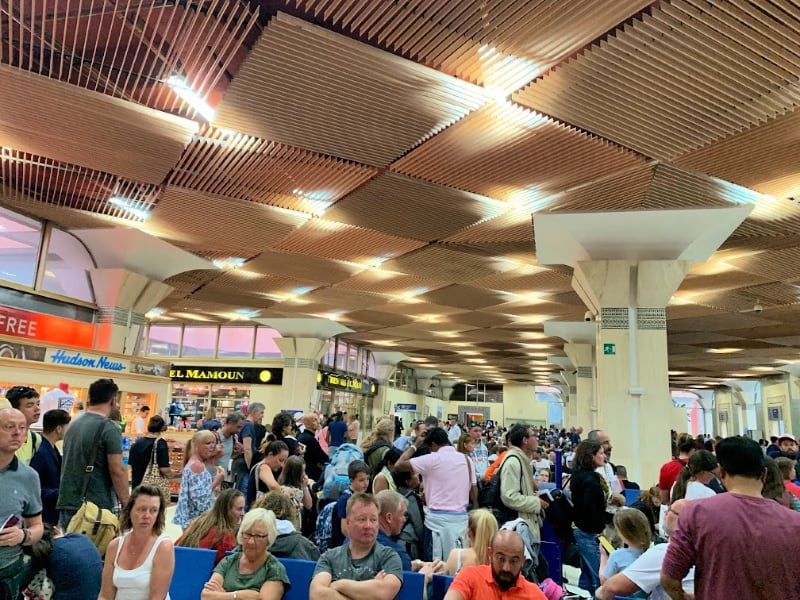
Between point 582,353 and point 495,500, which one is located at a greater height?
point 582,353

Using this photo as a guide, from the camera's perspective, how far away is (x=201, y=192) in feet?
24.1

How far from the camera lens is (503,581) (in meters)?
2.62

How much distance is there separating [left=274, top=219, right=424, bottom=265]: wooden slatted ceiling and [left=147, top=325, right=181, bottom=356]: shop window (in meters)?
12.9

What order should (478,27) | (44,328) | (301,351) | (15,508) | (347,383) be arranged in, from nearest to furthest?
1. (15,508)
2. (478,27)
3. (44,328)
4. (301,351)
5. (347,383)

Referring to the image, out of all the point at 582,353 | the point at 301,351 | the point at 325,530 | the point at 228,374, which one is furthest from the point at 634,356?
the point at 228,374

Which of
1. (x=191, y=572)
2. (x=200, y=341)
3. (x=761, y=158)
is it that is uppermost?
(x=761, y=158)

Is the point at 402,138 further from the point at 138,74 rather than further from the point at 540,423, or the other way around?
the point at 540,423

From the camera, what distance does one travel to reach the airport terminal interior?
412cm

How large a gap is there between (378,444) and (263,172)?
346cm

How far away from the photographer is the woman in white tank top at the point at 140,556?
2.72m

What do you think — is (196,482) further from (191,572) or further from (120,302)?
(120,302)

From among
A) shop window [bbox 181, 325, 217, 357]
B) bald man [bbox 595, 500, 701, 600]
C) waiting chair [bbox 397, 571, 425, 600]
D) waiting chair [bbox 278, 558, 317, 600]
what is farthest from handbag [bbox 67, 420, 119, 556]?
shop window [bbox 181, 325, 217, 357]

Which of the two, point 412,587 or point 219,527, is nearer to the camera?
point 412,587

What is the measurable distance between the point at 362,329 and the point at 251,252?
9.81m
